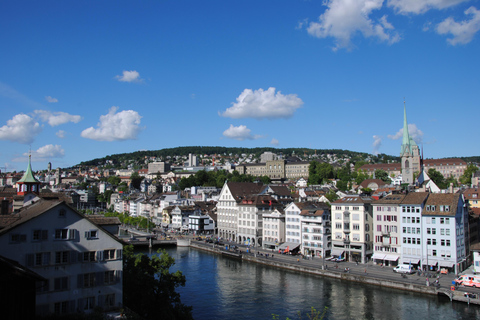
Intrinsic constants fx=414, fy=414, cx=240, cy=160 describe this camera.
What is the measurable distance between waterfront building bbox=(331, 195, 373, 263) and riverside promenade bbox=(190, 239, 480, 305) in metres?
2.61

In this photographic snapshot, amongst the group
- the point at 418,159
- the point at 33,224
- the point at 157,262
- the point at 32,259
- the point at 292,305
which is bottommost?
the point at 292,305

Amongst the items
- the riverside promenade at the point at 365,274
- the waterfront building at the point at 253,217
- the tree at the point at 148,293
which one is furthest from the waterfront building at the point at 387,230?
the tree at the point at 148,293

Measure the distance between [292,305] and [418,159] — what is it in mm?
120009

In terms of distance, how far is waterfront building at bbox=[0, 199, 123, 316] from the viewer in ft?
67.4

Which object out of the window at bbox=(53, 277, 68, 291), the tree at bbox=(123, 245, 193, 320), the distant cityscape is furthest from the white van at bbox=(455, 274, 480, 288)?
the window at bbox=(53, 277, 68, 291)

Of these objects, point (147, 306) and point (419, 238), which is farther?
point (419, 238)

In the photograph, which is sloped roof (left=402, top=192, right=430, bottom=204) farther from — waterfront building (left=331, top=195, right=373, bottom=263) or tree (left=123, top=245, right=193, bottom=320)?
tree (left=123, top=245, right=193, bottom=320)

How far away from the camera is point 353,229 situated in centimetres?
6247

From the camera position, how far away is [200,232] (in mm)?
103875

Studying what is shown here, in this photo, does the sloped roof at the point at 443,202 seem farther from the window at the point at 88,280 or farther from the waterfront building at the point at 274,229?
the window at the point at 88,280

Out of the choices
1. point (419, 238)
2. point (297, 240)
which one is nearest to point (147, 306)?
point (419, 238)

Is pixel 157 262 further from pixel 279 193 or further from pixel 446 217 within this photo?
pixel 279 193

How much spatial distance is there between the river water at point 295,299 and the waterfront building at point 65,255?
1858 cm

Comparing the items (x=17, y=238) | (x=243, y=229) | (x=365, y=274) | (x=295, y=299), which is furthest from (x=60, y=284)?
(x=243, y=229)
